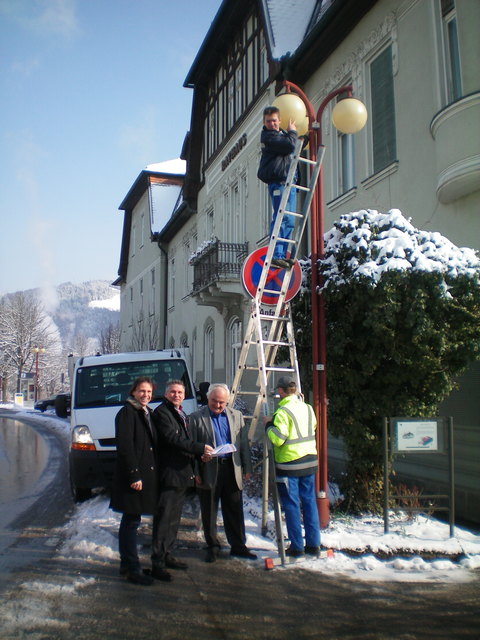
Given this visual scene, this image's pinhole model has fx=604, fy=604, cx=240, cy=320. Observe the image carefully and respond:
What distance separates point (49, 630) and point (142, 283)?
31.7m

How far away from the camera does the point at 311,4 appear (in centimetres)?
1653

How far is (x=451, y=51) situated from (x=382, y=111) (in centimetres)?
194

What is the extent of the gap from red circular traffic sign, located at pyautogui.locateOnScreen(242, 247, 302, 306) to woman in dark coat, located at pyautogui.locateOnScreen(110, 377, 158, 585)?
2.07 m

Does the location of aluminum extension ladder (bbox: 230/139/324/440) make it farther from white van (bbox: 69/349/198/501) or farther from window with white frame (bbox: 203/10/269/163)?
window with white frame (bbox: 203/10/269/163)

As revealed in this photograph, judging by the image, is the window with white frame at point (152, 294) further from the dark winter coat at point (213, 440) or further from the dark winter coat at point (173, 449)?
the dark winter coat at point (173, 449)

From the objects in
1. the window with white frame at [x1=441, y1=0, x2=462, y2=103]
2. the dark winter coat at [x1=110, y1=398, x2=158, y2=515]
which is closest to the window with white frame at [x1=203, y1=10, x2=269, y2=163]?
the window with white frame at [x1=441, y1=0, x2=462, y2=103]

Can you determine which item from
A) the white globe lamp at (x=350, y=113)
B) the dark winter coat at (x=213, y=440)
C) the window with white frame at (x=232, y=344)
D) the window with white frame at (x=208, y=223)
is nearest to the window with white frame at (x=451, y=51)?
the white globe lamp at (x=350, y=113)

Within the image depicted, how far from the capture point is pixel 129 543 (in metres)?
5.48

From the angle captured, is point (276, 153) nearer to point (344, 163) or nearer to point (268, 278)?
point (268, 278)

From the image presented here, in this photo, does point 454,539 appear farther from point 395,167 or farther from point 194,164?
point 194,164

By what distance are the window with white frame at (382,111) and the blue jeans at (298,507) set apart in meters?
7.16

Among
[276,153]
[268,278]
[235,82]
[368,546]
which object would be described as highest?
[235,82]

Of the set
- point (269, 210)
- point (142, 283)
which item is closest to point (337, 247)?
point (269, 210)

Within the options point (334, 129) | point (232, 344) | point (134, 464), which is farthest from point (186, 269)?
point (134, 464)
